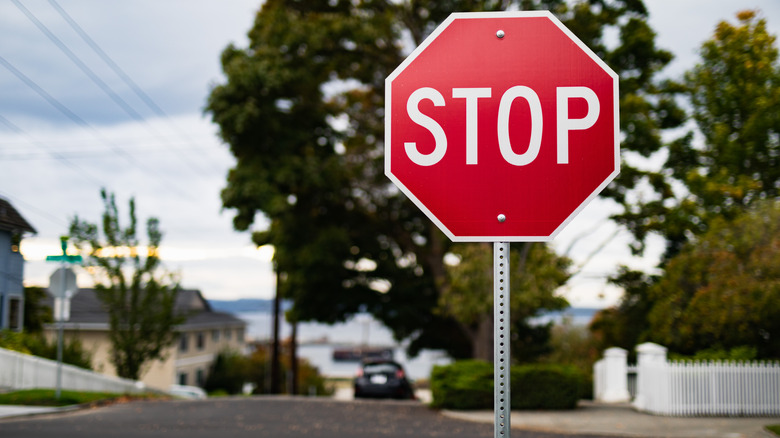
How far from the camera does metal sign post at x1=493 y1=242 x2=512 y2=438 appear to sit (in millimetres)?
1917

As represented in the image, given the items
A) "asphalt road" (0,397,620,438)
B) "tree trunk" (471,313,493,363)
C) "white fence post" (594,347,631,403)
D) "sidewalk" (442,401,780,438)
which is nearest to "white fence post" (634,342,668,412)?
"sidewalk" (442,401,780,438)

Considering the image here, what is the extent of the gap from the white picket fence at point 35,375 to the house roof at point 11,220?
Answer: 6.90m

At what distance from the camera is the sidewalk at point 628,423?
13273mm

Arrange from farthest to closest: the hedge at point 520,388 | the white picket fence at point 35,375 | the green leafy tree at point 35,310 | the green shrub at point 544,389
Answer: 1. the green leafy tree at point 35,310
2. the white picket fence at point 35,375
3. the green shrub at point 544,389
4. the hedge at point 520,388

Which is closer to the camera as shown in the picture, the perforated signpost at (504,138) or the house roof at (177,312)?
the perforated signpost at (504,138)

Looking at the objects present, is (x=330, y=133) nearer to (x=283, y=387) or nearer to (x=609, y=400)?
(x=609, y=400)

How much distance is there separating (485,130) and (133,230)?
24.4 metres

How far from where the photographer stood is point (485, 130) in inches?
80.7

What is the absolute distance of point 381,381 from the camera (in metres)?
23.2

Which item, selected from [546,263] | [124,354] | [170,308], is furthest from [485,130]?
[124,354]

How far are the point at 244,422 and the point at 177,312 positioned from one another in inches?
792

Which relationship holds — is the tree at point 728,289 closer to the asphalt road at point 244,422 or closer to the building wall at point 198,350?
the asphalt road at point 244,422

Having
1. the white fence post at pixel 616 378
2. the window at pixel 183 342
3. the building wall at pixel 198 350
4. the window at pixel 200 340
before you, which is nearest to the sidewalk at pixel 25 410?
the white fence post at pixel 616 378

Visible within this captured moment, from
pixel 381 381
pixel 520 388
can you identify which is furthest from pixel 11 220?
pixel 520 388
